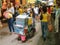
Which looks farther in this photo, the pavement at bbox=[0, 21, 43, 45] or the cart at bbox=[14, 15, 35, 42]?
the pavement at bbox=[0, 21, 43, 45]

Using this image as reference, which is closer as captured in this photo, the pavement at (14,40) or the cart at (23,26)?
the cart at (23,26)

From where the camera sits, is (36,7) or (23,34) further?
(36,7)

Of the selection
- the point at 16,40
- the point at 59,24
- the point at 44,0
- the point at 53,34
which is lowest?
the point at 16,40

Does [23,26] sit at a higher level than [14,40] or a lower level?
higher

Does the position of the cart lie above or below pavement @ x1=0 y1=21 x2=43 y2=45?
above

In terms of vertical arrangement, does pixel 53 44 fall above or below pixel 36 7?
below

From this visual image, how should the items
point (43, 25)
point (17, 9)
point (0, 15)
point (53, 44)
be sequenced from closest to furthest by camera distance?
point (53, 44)
point (43, 25)
point (17, 9)
point (0, 15)

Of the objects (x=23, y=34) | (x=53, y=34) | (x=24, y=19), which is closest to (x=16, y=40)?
(x=23, y=34)

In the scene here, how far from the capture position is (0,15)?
11.0 m

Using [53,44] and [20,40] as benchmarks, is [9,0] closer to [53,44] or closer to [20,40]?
[20,40]

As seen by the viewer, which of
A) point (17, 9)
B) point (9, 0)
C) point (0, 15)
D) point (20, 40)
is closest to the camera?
point (20, 40)

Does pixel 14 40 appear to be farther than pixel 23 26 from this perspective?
Yes

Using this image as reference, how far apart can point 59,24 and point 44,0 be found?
6732 mm

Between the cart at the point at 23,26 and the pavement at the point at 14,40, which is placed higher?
the cart at the point at 23,26
